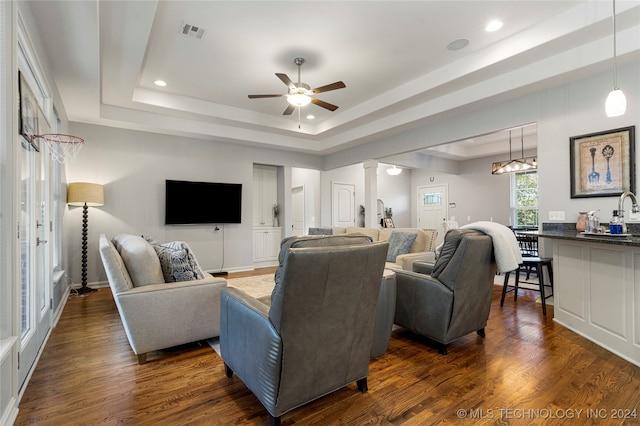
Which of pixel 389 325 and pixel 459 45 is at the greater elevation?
Result: pixel 459 45

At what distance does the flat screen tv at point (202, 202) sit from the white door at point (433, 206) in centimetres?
604

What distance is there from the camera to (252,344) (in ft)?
5.81

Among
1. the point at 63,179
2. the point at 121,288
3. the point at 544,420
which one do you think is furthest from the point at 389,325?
the point at 63,179

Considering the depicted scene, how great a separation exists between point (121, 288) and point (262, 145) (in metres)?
4.61

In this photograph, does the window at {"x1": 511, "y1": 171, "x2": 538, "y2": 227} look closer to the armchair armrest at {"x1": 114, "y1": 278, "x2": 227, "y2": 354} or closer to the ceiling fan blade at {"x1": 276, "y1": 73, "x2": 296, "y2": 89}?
the ceiling fan blade at {"x1": 276, "y1": 73, "x2": 296, "y2": 89}

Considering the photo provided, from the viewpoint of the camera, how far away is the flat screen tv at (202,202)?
5.70 meters

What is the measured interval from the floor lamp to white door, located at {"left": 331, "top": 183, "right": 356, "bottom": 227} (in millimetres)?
5125

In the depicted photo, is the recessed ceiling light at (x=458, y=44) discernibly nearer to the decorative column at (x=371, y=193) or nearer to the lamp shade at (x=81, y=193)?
the decorative column at (x=371, y=193)

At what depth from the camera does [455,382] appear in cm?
219

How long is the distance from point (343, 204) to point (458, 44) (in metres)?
5.36

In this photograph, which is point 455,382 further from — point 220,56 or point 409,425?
point 220,56

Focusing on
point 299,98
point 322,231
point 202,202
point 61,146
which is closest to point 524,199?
point 322,231

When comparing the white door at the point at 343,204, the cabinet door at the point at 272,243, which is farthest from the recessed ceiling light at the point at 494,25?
the cabinet door at the point at 272,243

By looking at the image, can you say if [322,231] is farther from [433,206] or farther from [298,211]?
[433,206]
